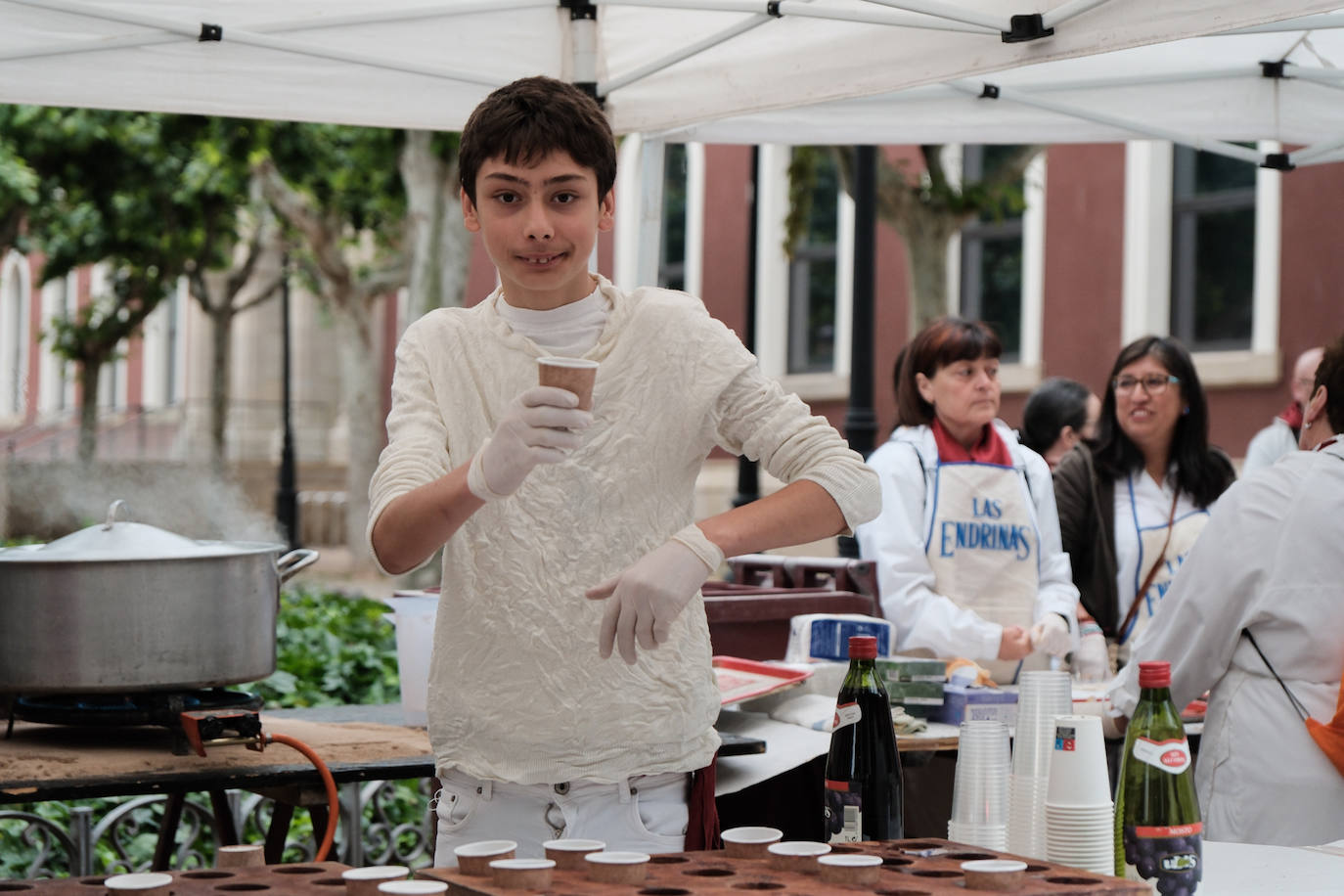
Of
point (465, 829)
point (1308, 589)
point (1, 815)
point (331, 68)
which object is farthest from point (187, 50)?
point (1308, 589)

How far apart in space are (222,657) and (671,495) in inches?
61.1

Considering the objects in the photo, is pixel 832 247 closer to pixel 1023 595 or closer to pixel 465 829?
pixel 1023 595

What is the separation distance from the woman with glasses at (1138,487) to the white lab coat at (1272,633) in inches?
65.8

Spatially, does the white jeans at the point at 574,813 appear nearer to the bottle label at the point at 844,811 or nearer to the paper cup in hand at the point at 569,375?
the bottle label at the point at 844,811

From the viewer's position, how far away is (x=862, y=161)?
8352 millimetres

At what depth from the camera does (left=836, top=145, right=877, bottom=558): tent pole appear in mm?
8406

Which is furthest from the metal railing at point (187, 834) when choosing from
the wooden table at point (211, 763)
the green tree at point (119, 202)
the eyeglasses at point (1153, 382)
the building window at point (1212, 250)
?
the green tree at point (119, 202)

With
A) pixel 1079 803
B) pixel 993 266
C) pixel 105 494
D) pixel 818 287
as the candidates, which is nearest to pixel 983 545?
pixel 1079 803

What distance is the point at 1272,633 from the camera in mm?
3537

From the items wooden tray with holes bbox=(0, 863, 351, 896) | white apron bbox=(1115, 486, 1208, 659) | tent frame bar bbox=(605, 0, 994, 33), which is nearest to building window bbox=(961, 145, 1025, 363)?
white apron bbox=(1115, 486, 1208, 659)

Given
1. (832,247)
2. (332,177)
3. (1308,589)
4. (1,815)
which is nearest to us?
(1308,589)

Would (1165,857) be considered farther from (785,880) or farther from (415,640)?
(415,640)

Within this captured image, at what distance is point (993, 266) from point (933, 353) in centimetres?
1178

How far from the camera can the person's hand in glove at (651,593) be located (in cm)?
216
